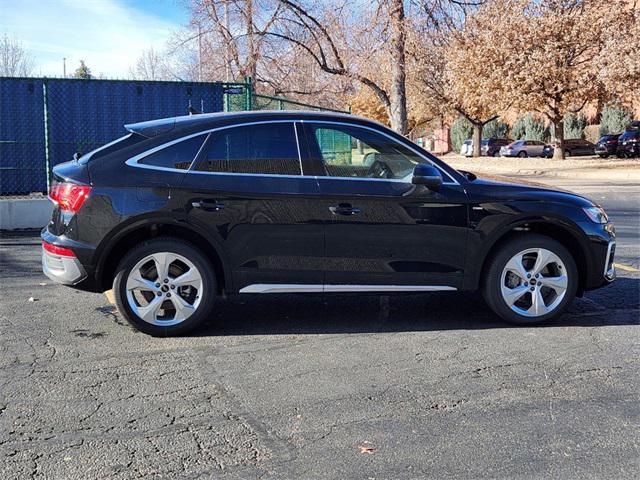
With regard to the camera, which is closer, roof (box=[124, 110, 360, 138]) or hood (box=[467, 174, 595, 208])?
roof (box=[124, 110, 360, 138])

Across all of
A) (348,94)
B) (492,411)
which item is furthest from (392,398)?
(348,94)

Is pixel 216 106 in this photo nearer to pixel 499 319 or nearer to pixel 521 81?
pixel 499 319

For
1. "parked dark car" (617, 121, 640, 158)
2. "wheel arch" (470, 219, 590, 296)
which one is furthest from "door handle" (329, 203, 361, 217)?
"parked dark car" (617, 121, 640, 158)

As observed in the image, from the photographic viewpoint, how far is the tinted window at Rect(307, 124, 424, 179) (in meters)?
5.67

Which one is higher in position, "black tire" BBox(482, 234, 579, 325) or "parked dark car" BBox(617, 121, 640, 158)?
"parked dark car" BBox(617, 121, 640, 158)

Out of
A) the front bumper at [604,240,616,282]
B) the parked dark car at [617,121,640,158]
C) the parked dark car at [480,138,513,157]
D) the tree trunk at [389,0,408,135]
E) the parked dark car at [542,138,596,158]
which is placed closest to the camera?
the front bumper at [604,240,616,282]

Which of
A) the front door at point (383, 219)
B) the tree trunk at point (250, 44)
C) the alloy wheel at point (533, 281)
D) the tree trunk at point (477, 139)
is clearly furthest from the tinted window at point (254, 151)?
the tree trunk at point (477, 139)

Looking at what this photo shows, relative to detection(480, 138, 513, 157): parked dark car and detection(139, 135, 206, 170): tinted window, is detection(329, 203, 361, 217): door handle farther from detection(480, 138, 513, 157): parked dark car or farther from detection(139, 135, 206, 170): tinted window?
detection(480, 138, 513, 157): parked dark car

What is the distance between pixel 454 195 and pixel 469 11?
18666 millimetres

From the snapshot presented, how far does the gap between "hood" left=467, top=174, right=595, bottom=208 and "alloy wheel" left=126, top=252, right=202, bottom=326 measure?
242 centimetres

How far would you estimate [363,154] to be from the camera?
5.81 meters

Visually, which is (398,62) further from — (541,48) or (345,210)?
(345,210)

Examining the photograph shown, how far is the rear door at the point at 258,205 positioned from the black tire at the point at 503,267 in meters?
1.46

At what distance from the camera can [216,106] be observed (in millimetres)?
12836
